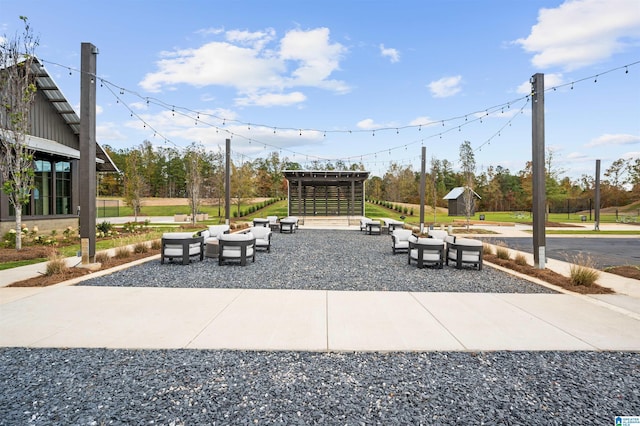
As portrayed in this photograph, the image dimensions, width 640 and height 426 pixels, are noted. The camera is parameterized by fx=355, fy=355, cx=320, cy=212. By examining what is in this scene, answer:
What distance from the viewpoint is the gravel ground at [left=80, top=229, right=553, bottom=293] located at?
6.76 metres

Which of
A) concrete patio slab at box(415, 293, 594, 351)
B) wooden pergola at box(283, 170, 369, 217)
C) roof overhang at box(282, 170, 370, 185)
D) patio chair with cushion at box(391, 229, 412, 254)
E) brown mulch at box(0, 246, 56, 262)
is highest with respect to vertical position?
roof overhang at box(282, 170, 370, 185)

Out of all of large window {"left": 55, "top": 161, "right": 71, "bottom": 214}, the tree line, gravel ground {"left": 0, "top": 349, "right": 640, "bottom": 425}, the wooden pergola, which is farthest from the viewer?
the tree line

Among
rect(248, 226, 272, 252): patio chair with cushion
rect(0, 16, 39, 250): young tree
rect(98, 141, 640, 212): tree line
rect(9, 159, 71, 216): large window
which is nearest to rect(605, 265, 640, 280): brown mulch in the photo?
rect(248, 226, 272, 252): patio chair with cushion

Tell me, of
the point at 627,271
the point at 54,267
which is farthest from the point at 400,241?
the point at 54,267

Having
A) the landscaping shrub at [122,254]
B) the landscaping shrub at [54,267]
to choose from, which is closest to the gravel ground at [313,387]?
the landscaping shrub at [54,267]

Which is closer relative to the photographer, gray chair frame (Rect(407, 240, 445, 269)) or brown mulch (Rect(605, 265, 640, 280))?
brown mulch (Rect(605, 265, 640, 280))

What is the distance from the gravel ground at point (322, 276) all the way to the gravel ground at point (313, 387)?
120 inches

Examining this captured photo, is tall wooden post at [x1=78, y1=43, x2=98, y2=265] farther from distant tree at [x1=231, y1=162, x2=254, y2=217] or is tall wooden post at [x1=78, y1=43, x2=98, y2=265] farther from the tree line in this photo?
the tree line

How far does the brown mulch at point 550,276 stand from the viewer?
21.6ft

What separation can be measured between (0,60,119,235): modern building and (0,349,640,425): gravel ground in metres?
13.4

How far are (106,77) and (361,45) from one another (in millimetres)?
9831

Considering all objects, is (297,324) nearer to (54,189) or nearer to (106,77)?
(106,77)

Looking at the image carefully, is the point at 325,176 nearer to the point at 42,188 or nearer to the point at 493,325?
the point at 42,188

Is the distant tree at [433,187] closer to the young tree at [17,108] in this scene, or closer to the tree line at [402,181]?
the tree line at [402,181]
